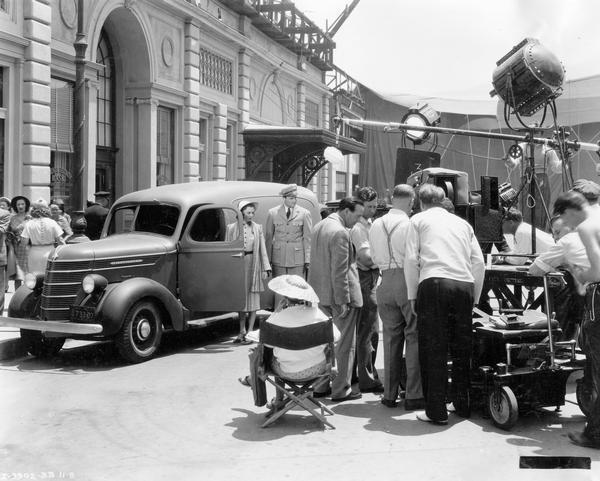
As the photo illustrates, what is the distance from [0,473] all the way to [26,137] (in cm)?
1160

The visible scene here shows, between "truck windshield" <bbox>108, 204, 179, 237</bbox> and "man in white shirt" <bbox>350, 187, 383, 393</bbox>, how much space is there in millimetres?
3208

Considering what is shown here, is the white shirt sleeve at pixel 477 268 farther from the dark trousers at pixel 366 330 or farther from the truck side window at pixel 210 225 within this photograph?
the truck side window at pixel 210 225

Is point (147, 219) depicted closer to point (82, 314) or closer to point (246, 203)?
point (246, 203)

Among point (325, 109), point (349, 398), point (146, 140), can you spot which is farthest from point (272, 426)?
point (325, 109)

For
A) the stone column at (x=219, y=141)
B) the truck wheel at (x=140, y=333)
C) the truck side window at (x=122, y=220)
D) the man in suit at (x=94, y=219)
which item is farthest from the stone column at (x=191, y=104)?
the truck wheel at (x=140, y=333)

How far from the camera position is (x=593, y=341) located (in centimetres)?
532

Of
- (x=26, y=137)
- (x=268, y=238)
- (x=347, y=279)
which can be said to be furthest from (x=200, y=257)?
(x=26, y=137)

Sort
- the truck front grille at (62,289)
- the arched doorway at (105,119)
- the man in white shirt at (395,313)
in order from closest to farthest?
the man in white shirt at (395,313) < the truck front grille at (62,289) < the arched doorway at (105,119)

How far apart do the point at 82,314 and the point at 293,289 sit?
333cm

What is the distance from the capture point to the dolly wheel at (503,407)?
18.7 feet

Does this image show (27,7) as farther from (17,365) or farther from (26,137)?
(17,365)

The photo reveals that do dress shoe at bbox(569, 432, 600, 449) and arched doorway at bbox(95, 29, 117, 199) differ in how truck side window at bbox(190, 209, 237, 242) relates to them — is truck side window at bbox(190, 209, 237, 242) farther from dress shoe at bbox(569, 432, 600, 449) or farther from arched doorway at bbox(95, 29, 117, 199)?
arched doorway at bbox(95, 29, 117, 199)

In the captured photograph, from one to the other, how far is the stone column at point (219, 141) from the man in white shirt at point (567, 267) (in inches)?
680

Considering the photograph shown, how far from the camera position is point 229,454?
5207 mm
